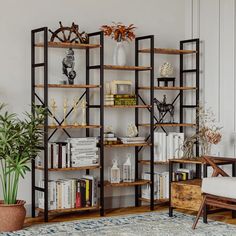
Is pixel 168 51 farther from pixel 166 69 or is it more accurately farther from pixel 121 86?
pixel 121 86

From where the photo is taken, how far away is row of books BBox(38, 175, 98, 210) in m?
6.16

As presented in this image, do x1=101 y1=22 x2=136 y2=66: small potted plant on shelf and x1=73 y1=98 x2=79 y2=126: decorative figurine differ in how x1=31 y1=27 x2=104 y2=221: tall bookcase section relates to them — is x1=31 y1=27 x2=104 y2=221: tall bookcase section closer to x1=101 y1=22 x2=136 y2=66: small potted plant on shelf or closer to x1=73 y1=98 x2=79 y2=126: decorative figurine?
x1=73 y1=98 x2=79 y2=126: decorative figurine

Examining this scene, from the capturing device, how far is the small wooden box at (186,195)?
6035 millimetres

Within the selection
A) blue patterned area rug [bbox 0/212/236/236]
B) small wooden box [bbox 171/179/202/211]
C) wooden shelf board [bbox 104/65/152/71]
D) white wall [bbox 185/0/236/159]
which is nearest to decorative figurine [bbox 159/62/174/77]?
wooden shelf board [bbox 104/65/152/71]

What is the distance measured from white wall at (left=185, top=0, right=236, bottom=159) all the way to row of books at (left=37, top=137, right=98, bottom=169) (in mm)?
1573

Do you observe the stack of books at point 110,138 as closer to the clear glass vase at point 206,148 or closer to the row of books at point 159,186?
the row of books at point 159,186

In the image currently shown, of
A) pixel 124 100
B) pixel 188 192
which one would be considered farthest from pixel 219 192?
pixel 124 100

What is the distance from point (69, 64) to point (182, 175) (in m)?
1.86

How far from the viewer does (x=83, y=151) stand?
630 centimetres

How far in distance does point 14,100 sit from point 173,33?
2296mm

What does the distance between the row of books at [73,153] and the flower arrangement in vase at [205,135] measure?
1176 mm

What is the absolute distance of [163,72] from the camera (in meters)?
7.00

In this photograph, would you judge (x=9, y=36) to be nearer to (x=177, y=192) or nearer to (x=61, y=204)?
(x=61, y=204)

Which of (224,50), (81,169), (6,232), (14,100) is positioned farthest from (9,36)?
(224,50)
